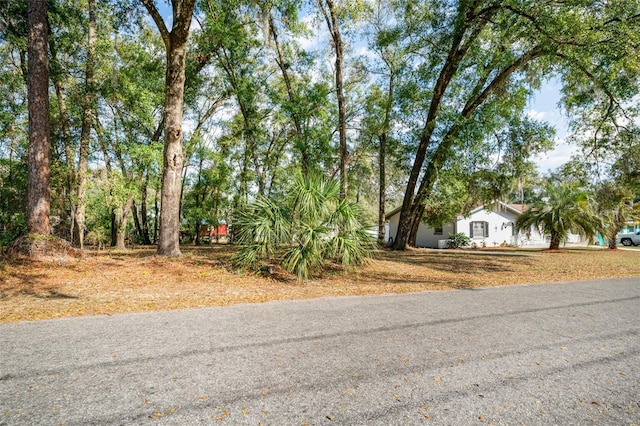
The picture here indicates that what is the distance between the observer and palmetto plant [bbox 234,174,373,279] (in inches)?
311

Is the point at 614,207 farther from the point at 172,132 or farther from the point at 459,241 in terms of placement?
the point at 172,132

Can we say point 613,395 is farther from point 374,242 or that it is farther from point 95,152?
point 95,152

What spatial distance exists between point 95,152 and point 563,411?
676 inches

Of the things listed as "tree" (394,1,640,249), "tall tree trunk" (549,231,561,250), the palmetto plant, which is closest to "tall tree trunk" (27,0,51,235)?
the palmetto plant

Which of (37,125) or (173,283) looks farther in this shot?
(37,125)

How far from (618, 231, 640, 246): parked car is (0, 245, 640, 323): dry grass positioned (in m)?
26.9

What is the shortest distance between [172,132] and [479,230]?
75.2 ft

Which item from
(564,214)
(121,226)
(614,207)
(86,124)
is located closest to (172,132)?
(86,124)

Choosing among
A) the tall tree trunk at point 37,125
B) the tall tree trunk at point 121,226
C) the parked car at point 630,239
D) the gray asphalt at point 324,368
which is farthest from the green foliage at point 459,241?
the tall tree trunk at point 37,125

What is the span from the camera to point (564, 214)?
742 inches

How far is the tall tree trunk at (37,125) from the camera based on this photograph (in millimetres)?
8320

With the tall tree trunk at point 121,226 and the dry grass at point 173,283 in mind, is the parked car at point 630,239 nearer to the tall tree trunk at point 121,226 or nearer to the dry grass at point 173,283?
the dry grass at point 173,283

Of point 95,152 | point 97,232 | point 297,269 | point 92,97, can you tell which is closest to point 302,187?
point 297,269

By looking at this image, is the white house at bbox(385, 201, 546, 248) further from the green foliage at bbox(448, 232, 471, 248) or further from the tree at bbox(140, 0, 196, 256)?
the tree at bbox(140, 0, 196, 256)
